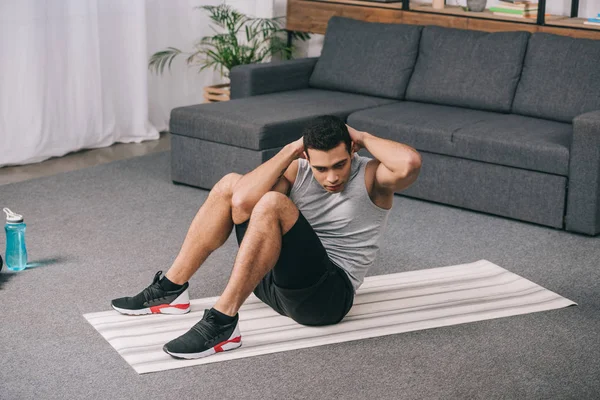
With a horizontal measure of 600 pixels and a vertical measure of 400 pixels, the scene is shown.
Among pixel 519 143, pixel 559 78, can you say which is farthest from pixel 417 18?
pixel 519 143

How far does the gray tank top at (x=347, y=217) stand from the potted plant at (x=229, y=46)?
2.95 metres

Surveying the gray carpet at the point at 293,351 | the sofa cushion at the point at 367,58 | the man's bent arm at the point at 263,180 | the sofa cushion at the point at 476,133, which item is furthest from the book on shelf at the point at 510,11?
the man's bent arm at the point at 263,180

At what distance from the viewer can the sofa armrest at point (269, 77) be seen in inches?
207

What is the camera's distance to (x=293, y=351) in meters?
2.95

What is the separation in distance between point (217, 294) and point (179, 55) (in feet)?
10.5

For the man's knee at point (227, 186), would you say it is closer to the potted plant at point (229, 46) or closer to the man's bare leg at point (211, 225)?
the man's bare leg at point (211, 225)

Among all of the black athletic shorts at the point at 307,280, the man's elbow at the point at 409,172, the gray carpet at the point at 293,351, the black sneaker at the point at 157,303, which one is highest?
the man's elbow at the point at 409,172

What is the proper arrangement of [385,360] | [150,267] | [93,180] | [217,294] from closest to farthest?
1. [385,360]
2. [217,294]
3. [150,267]
4. [93,180]

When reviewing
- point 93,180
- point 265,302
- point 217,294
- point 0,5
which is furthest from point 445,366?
point 0,5

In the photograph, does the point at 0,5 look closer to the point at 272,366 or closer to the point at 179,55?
the point at 179,55

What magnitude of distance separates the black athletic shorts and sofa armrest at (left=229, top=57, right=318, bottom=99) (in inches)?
90.2

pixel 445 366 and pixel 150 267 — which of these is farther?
pixel 150 267

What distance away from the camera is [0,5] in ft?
16.7

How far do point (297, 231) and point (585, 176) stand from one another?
178cm
